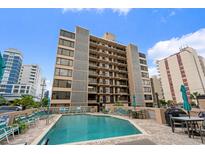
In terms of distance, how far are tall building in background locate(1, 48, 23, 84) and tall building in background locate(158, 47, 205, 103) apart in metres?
119

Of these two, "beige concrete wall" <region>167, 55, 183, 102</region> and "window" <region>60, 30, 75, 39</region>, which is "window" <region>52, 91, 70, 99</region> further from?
"beige concrete wall" <region>167, 55, 183, 102</region>

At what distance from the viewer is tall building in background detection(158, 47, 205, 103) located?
205 feet

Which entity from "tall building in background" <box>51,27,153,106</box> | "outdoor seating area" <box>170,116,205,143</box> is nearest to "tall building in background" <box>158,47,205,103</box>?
"tall building in background" <box>51,27,153,106</box>

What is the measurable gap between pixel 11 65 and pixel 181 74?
12864 cm

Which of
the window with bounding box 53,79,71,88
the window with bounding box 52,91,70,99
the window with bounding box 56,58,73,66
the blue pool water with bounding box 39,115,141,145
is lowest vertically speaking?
the blue pool water with bounding box 39,115,141,145

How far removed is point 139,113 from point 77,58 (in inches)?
852

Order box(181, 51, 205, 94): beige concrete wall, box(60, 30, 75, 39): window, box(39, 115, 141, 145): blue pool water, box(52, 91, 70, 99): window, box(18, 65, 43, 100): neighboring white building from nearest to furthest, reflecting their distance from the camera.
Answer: box(39, 115, 141, 145): blue pool water, box(52, 91, 70, 99): window, box(60, 30, 75, 39): window, box(181, 51, 205, 94): beige concrete wall, box(18, 65, 43, 100): neighboring white building

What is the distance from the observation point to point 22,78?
103812 millimetres

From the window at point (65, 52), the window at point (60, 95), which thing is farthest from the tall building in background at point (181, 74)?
the window at point (60, 95)

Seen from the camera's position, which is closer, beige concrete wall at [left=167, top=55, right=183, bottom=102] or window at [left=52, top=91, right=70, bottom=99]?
window at [left=52, top=91, right=70, bottom=99]
